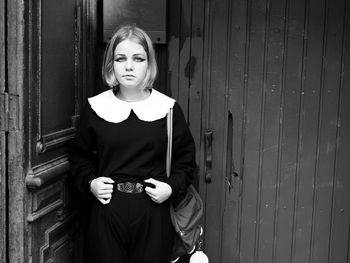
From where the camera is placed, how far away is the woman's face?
2.52 metres

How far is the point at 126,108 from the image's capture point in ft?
8.47

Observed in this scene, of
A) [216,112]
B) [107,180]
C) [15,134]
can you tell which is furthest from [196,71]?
[15,134]

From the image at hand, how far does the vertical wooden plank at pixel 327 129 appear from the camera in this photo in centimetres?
299

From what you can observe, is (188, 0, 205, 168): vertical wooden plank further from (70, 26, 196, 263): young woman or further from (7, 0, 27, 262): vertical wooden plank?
(7, 0, 27, 262): vertical wooden plank

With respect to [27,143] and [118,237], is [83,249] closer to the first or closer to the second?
[118,237]

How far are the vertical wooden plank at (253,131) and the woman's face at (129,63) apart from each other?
0.76 m

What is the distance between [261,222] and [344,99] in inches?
32.5

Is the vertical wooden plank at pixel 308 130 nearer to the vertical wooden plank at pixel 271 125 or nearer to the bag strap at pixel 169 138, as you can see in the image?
the vertical wooden plank at pixel 271 125

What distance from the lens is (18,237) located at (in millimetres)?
2291

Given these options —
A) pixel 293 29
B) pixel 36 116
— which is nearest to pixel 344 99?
pixel 293 29

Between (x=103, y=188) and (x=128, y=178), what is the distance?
0.43 feet

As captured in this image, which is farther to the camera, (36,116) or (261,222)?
(261,222)

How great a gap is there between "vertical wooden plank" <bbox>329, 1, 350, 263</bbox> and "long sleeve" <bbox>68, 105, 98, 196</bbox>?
1.36 m

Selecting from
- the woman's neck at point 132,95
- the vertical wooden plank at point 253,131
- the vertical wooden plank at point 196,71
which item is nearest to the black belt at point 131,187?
the woman's neck at point 132,95
